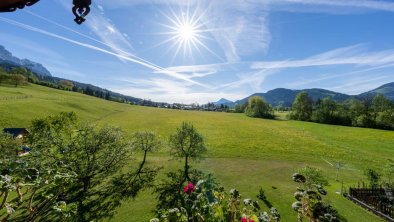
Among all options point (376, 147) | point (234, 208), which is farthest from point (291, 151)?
point (234, 208)

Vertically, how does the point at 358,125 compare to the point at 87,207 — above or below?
above

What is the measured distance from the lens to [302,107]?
476ft

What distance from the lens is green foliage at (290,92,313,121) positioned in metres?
142

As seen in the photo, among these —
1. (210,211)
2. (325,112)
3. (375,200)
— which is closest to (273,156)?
(375,200)

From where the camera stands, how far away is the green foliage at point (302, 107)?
142 meters

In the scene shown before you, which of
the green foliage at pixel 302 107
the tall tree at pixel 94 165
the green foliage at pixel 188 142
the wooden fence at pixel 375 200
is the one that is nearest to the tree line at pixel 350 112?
the green foliage at pixel 302 107

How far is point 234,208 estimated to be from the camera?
5945 mm

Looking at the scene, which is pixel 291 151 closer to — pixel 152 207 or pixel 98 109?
pixel 152 207

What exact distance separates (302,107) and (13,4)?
15494 centimetres

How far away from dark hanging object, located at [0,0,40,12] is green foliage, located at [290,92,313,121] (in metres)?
151

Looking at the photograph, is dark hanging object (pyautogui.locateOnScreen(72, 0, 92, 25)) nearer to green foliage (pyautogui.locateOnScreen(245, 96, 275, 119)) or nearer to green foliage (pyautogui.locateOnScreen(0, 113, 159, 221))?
green foliage (pyautogui.locateOnScreen(0, 113, 159, 221))

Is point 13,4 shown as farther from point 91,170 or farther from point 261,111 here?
point 261,111

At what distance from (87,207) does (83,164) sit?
634cm

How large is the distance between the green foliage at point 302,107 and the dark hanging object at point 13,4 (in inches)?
5962
